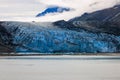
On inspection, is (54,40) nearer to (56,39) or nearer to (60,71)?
(56,39)

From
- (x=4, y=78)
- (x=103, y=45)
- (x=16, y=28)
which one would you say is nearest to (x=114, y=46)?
(x=103, y=45)

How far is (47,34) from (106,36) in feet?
89.8

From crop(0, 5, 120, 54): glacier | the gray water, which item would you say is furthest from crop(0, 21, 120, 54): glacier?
the gray water

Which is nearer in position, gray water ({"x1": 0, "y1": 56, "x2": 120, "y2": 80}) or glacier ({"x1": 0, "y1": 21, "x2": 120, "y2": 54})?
gray water ({"x1": 0, "y1": 56, "x2": 120, "y2": 80})

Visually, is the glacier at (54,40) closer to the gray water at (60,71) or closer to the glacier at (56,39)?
the glacier at (56,39)

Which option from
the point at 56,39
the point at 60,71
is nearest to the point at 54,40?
the point at 56,39

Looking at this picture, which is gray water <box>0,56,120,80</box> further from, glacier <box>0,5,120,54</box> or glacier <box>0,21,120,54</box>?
glacier <box>0,21,120,54</box>

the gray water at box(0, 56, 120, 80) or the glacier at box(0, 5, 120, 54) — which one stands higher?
the glacier at box(0, 5, 120, 54)

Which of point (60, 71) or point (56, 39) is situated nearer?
point (60, 71)

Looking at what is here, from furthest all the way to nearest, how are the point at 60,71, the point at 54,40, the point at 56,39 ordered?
the point at 56,39 → the point at 54,40 → the point at 60,71

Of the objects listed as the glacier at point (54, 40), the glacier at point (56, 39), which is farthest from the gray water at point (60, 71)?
the glacier at point (54, 40)

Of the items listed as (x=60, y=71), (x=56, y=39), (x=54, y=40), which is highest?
(x=56, y=39)

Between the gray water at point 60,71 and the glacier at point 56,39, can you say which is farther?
the glacier at point 56,39

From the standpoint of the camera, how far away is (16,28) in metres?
188
